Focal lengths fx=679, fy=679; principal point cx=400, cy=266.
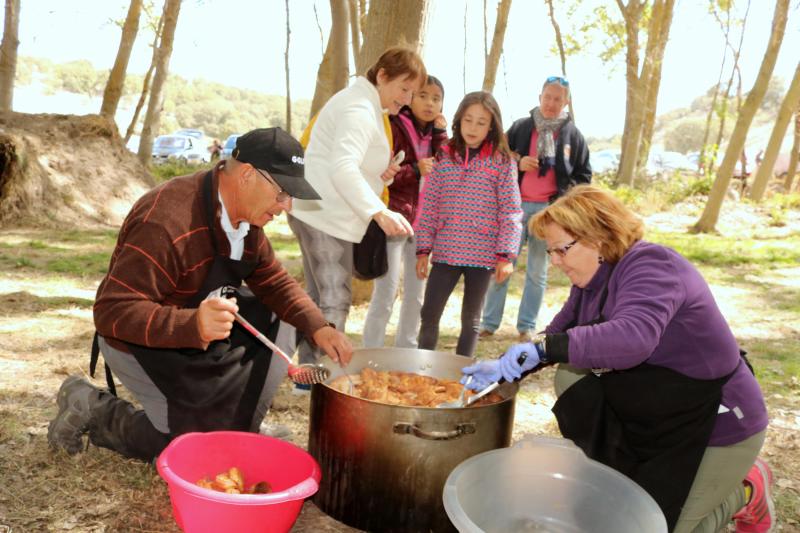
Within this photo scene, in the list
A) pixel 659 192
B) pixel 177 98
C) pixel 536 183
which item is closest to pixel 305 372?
pixel 536 183

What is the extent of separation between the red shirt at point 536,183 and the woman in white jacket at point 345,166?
1.78 metres

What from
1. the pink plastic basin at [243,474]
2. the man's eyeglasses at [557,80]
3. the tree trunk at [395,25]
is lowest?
the pink plastic basin at [243,474]

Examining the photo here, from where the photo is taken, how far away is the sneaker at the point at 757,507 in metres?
2.53

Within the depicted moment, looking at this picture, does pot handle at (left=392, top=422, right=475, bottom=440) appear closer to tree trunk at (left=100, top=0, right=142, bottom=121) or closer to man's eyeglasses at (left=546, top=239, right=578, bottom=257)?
man's eyeglasses at (left=546, top=239, right=578, bottom=257)

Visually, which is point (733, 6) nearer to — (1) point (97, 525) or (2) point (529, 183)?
(2) point (529, 183)

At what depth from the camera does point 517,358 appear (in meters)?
2.26

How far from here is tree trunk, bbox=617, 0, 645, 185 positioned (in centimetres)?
1533

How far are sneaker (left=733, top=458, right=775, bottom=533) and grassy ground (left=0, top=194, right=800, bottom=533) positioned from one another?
42 cm

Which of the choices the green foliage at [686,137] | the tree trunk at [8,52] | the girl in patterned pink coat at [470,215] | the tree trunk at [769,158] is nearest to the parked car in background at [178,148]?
the tree trunk at [8,52]

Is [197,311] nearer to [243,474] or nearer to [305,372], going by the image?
[305,372]

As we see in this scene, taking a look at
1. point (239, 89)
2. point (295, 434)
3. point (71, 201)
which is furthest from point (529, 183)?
point (239, 89)

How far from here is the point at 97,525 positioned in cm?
245

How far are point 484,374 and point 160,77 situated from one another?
13.4 m

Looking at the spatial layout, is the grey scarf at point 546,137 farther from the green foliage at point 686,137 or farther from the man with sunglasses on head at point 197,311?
the green foliage at point 686,137
